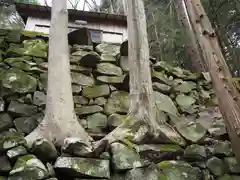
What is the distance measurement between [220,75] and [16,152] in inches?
96.7

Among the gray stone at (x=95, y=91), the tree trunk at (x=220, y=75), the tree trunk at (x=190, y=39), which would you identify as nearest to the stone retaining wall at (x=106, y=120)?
the gray stone at (x=95, y=91)

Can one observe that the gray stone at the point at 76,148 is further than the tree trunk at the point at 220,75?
No

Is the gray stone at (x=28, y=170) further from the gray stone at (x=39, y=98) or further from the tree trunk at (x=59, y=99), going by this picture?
the gray stone at (x=39, y=98)

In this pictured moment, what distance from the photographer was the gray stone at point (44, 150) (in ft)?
7.19

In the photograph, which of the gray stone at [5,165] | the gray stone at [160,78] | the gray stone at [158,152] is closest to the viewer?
the gray stone at [5,165]

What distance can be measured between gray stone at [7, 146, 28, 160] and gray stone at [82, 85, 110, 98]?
150cm

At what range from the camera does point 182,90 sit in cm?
413

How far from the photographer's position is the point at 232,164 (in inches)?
111

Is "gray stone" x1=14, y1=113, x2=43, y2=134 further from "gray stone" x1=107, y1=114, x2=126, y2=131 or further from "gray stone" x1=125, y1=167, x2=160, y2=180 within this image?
"gray stone" x1=125, y1=167, x2=160, y2=180

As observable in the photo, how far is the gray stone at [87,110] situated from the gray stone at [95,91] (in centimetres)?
21

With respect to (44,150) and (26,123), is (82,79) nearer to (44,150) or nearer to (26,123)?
(26,123)

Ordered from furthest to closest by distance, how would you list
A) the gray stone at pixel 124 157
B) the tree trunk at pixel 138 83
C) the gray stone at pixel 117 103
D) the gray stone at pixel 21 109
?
the gray stone at pixel 117 103 < the gray stone at pixel 21 109 < the tree trunk at pixel 138 83 < the gray stone at pixel 124 157

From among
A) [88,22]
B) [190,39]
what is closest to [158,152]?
[190,39]

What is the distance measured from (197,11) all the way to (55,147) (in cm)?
288
